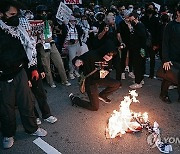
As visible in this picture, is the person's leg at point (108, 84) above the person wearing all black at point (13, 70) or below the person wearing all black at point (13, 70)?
below

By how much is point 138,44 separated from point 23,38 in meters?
3.10

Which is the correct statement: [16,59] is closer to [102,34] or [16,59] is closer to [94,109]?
[94,109]

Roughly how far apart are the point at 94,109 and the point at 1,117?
185 cm

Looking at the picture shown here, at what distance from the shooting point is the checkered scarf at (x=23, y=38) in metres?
3.66

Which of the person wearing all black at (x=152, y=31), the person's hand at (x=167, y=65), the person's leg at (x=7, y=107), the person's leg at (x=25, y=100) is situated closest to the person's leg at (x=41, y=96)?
the person's leg at (x=25, y=100)

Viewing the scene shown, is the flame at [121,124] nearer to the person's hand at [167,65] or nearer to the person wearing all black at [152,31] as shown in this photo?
the person's hand at [167,65]

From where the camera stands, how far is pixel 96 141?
4098 millimetres

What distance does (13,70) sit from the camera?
3.80m

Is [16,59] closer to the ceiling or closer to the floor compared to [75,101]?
closer to the ceiling

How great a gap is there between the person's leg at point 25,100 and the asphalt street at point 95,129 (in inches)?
12.3

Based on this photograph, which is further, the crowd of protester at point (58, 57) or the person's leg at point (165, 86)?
the person's leg at point (165, 86)

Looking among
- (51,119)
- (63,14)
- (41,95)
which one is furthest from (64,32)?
(51,119)

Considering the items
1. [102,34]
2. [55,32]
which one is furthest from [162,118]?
[55,32]

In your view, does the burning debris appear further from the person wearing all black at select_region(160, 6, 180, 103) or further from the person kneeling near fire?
the person wearing all black at select_region(160, 6, 180, 103)
